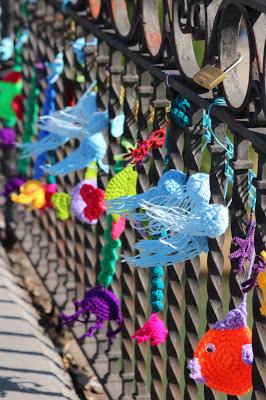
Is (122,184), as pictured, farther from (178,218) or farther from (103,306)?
(178,218)

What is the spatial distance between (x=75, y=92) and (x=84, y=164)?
91 centimetres

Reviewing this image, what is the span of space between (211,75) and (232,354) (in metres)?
0.79

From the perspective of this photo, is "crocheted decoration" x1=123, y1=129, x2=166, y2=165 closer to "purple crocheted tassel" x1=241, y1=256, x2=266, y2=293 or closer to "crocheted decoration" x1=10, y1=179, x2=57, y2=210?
"purple crocheted tassel" x1=241, y1=256, x2=266, y2=293

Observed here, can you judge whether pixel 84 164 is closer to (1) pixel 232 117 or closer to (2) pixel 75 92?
(2) pixel 75 92

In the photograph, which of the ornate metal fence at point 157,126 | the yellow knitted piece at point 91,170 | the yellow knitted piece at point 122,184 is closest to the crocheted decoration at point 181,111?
the ornate metal fence at point 157,126

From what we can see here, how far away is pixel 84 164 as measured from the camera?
14.3 ft

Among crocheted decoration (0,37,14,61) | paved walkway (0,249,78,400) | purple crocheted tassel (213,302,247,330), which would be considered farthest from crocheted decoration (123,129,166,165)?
crocheted decoration (0,37,14,61)

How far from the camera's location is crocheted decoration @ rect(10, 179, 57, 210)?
205 inches

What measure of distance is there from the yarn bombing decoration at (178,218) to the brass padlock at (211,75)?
28 centimetres

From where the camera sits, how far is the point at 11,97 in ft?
20.1

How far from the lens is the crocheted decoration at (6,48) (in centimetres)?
607

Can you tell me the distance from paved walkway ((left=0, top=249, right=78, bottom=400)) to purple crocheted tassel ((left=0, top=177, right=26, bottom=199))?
73cm

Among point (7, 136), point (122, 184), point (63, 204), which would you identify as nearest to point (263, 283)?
point (122, 184)

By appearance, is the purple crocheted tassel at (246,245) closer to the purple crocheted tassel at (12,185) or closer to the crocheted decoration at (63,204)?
the crocheted decoration at (63,204)
